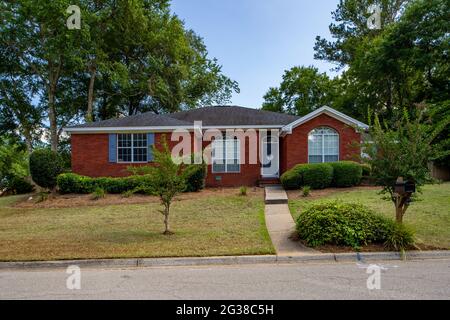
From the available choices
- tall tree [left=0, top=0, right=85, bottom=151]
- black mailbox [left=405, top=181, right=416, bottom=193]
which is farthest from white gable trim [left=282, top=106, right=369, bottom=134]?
tall tree [left=0, top=0, right=85, bottom=151]

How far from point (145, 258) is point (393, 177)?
5650 millimetres

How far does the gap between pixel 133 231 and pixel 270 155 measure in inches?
489

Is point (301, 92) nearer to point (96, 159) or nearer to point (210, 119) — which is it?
point (210, 119)

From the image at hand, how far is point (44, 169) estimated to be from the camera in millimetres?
19156

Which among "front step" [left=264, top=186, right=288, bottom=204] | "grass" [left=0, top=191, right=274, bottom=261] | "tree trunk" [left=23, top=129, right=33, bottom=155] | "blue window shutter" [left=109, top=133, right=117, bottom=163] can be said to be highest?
"tree trunk" [left=23, top=129, right=33, bottom=155]

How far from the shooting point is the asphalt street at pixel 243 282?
17.7 ft

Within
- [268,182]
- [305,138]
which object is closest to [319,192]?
[305,138]

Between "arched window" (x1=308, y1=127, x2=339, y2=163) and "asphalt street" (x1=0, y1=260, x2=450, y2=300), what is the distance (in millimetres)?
12883

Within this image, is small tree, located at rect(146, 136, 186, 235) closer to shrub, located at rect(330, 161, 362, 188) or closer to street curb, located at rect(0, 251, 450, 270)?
street curb, located at rect(0, 251, 450, 270)

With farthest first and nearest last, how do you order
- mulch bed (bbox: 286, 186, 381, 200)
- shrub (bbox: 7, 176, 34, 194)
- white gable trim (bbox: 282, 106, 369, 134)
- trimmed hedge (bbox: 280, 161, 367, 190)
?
shrub (bbox: 7, 176, 34, 194), white gable trim (bbox: 282, 106, 369, 134), trimmed hedge (bbox: 280, 161, 367, 190), mulch bed (bbox: 286, 186, 381, 200)

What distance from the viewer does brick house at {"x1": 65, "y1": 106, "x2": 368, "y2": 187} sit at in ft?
65.8

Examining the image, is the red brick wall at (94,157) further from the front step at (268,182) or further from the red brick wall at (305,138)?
the red brick wall at (305,138)

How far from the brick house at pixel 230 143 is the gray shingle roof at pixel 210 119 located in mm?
57
